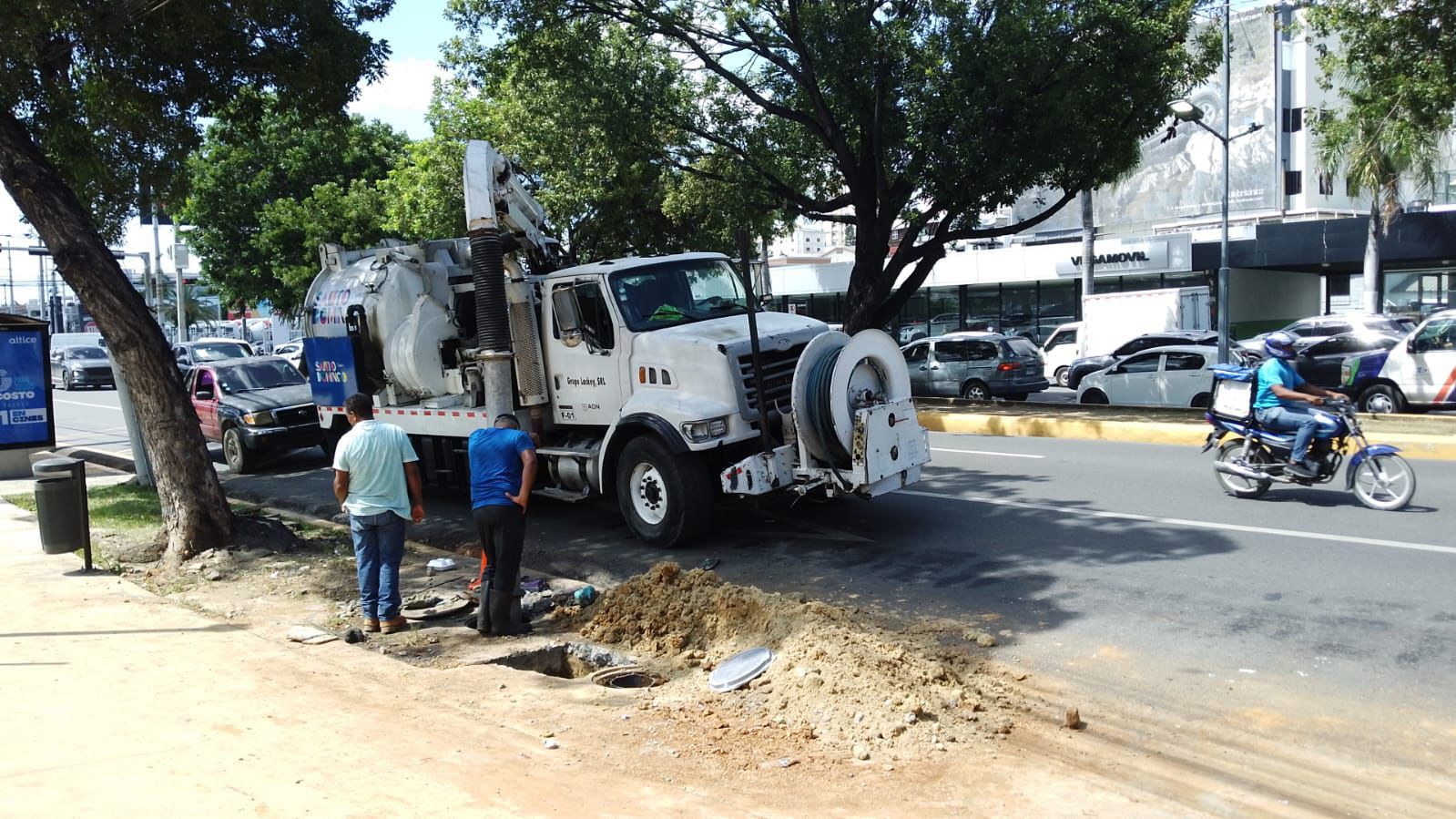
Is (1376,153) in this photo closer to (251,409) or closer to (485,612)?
(251,409)

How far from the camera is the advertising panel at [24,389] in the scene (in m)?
17.5

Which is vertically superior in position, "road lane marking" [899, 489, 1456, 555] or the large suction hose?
the large suction hose

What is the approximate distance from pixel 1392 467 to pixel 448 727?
29.2 feet

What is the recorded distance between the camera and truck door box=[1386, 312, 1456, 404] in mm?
18375

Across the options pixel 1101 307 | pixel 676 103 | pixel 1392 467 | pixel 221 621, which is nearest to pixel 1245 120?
pixel 1101 307

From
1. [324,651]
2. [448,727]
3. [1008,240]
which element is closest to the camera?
[448,727]

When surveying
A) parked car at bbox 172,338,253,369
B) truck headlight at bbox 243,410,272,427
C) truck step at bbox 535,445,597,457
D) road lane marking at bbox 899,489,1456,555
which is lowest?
road lane marking at bbox 899,489,1456,555

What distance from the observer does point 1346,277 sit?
130 feet

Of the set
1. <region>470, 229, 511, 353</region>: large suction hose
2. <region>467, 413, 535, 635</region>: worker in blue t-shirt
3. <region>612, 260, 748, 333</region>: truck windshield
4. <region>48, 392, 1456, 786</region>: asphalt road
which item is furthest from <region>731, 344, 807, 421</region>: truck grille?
<region>467, 413, 535, 635</region>: worker in blue t-shirt

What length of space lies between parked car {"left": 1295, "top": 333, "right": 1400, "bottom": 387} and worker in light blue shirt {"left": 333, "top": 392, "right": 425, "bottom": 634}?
64.0ft

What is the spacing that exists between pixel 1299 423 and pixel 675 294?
6050mm

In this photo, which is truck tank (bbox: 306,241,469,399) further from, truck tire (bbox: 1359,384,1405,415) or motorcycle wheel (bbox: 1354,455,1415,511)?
truck tire (bbox: 1359,384,1405,415)

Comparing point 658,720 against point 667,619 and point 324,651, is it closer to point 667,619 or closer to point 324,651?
point 667,619

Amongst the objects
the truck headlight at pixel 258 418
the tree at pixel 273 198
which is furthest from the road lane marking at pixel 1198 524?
the tree at pixel 273 198
